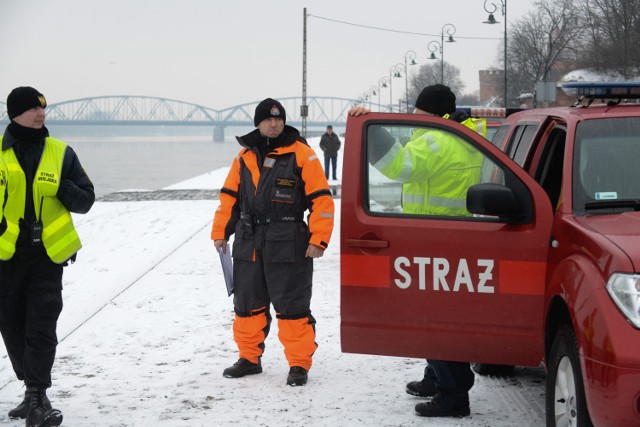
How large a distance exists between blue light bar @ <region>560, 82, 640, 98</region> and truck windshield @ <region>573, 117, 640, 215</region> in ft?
0.75

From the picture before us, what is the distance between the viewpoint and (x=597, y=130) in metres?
4.57

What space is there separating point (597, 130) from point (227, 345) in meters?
3.20

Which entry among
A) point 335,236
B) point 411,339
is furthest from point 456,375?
point 335,236

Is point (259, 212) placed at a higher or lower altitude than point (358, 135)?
lower

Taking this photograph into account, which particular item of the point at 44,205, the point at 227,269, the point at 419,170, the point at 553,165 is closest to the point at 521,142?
the point at 553,165

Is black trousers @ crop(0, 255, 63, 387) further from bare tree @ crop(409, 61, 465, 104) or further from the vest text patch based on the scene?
bare tree @ crop(409, 61, 465, 104)

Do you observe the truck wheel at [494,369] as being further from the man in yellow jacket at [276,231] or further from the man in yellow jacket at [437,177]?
the man in yellow jacket at [276,231]

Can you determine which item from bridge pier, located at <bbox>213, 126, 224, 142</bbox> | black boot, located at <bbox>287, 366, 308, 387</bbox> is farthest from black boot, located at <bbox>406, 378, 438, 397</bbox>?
bridge pier, located at <bbox>213, 126, 224, 142</bbox>

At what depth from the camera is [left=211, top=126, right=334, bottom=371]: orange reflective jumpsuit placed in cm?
579

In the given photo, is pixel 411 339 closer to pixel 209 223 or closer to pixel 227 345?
pixel 227 345

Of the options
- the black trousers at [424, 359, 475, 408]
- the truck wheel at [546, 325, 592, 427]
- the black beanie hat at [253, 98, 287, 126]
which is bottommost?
the black trousers at [424, 359, 475, 408]

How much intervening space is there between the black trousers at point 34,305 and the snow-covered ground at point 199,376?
1.13 ft

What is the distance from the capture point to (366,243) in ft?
15.3

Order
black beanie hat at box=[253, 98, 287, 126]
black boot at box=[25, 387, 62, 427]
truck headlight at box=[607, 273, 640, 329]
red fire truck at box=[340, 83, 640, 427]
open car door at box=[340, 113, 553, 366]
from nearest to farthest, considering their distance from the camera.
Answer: truck headlight at box=[607, 273, 640, 329] → red fire truck at box=[340, 83, 640, 427] → open car door at box=[340, 113, 553, 366] → black boot at box=[25, 387, 62, 427] → black beanie hat at box=[253, 98, 287, 126]
